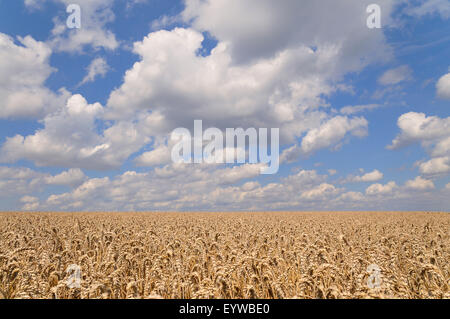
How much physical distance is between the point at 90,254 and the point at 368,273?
7712 mm

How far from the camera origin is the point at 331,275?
5113 mm

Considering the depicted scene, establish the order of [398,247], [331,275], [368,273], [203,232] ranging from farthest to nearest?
[203,232]
[398,247]
[331,275]
[368,273]

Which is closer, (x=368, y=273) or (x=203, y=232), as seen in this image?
(x=368, y=273)

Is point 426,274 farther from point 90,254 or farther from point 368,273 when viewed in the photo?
point 90,254

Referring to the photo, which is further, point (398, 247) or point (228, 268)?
point (398, 247)

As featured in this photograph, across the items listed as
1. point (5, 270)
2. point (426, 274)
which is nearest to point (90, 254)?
point (5, 270)
